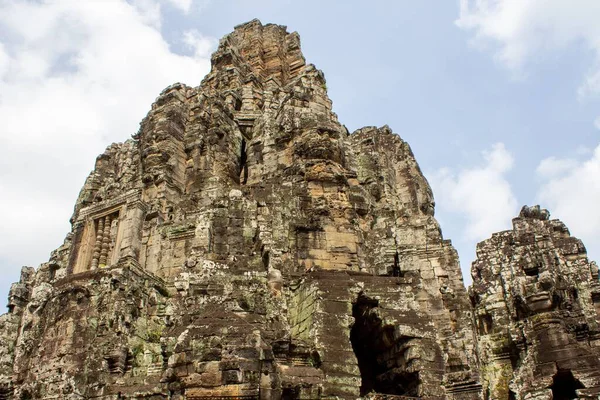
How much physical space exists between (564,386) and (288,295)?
666 cm

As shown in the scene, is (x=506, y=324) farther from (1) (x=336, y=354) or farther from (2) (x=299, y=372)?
(2) (x=299, y=372)

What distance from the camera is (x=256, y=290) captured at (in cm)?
1273

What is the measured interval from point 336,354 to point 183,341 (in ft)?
11.7

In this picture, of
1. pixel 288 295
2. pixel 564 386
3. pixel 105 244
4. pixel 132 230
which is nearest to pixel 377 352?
pixel 288 295

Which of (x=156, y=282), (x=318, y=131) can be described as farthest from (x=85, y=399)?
(x=318, y=131)

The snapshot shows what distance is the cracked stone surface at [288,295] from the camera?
1078cm

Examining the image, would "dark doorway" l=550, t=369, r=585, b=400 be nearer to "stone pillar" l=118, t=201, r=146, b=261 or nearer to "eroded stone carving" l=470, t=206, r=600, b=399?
"eroded stone carving" l=470, t=206, r=600, b=399

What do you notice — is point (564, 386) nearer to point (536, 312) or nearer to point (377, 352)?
point (536, 312)

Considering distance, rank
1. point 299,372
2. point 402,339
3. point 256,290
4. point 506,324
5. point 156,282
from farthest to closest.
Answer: point 156,282 < point 506,324 < point 256,290 < point 402,339 < point 299,372

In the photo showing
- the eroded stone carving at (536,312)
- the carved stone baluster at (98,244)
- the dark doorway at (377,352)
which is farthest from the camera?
the carved stone baluster at (98,244)

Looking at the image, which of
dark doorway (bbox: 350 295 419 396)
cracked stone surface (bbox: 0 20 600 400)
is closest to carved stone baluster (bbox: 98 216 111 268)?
cracked stone surface (bbox: 0 20 600 400)

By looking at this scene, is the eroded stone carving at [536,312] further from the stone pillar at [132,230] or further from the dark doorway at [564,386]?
the stone pillar at [132,230]

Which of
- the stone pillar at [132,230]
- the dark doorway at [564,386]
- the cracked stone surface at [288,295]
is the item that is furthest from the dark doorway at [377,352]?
the stone pillar at [132,230]

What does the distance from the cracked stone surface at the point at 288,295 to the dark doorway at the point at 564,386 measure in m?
0.07
